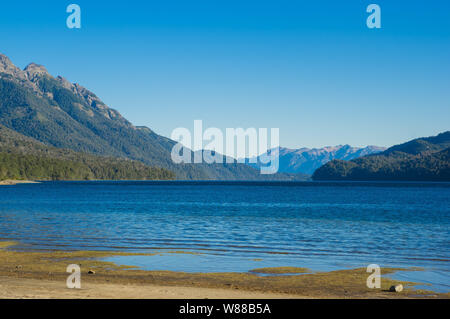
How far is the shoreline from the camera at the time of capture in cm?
2045

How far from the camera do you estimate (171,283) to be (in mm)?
23938

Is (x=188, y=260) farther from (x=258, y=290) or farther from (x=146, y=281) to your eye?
(x=258, y=290)

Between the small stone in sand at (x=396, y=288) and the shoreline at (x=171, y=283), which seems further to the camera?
the small stone in sand at (x=396, y=288)

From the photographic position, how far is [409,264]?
3148 centimetres

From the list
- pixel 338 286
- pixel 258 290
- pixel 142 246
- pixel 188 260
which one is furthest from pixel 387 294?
pixel 142 246

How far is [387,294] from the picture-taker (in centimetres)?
2175

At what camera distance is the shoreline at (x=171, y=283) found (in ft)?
67.1

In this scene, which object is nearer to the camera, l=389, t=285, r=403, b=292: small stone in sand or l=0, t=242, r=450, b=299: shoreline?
l=0, t=242, r=450, b=299: shoreline

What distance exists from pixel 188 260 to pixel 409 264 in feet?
47.6

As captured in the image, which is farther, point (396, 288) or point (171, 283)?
point (171, 283)
